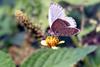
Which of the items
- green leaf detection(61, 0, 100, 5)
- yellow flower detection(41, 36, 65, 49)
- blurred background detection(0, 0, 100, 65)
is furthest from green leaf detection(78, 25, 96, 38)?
yellow flower detection(41, 36, 65, 49)

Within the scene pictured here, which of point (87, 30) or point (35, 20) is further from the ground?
point (35, 20)

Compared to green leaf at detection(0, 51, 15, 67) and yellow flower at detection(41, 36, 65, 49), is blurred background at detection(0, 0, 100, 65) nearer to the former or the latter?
yellow flower at detection(41, 36, 65, 49)

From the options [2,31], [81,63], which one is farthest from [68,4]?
[2,31]

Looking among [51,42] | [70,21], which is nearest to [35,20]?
[51,42]

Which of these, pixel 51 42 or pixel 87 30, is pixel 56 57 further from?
pixel 87 30

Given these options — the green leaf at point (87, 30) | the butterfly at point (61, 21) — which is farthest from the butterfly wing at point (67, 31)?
the green leaf at point (87, 30)

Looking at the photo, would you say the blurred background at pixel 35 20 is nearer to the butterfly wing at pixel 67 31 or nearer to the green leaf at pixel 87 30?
the green leaf at pixel 87 30
